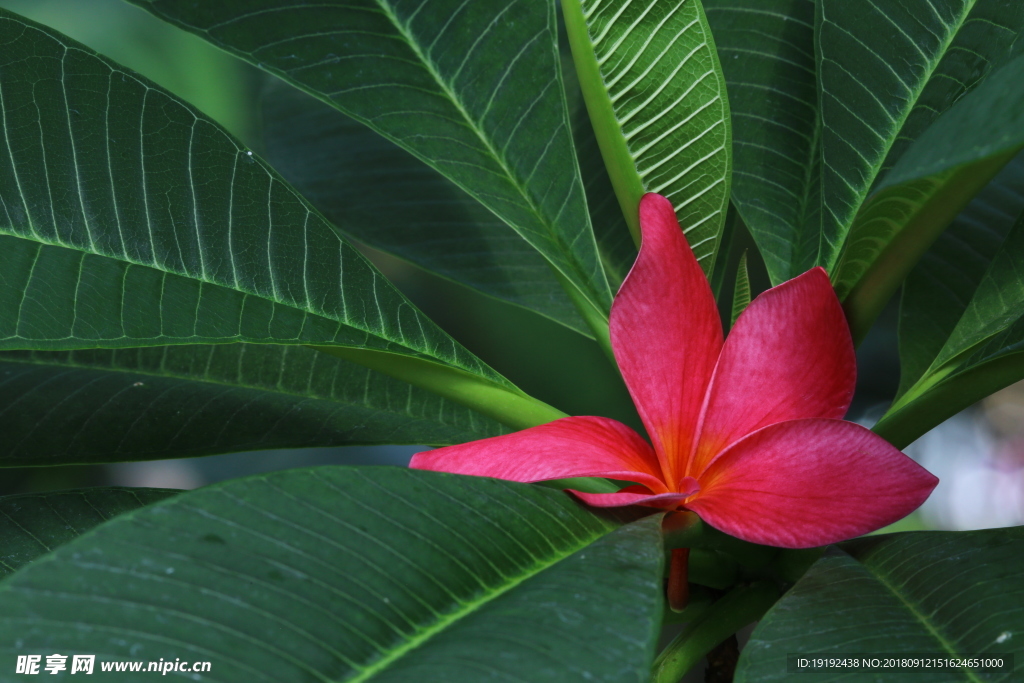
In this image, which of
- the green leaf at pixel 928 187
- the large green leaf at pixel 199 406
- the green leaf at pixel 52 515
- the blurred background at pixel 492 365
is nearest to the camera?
the green leaf at pixel 928 187

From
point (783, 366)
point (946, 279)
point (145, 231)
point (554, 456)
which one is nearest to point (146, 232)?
point (145, 231)

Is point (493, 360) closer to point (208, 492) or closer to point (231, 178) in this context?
point (231, 178)

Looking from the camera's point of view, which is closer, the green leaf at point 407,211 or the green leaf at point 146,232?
the green leaf at point 146,232

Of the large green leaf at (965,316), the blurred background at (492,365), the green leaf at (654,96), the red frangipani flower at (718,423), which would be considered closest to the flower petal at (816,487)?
the red frangipani flower at (718,423)

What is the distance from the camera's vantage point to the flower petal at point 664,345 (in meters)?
0.48

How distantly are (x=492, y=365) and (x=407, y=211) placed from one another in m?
0.29

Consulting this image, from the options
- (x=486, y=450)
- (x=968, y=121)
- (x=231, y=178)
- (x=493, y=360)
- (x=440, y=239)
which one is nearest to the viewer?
(x=968, y=121)

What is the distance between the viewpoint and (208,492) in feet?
1.10

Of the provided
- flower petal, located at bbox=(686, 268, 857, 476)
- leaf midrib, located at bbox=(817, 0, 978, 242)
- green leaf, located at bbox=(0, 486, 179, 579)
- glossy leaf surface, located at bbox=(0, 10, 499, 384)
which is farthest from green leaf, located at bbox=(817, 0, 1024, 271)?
green leaf, located at bbox=(0, 486, 179, 579)

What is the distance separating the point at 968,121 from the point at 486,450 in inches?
11.1

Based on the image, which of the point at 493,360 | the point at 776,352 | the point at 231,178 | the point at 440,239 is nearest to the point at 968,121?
the point at 776,352

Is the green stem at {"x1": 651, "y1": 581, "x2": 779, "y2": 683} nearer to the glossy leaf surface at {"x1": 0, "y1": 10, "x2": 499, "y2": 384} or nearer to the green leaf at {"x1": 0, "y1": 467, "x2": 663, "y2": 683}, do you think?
the green leaf at {"x1": 0, "y1": 467, "x2": 663, "y2": 683}

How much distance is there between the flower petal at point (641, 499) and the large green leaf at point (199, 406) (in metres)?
0.24

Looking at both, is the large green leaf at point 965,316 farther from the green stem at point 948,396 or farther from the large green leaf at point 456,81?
the large green leaf at point 456,81
